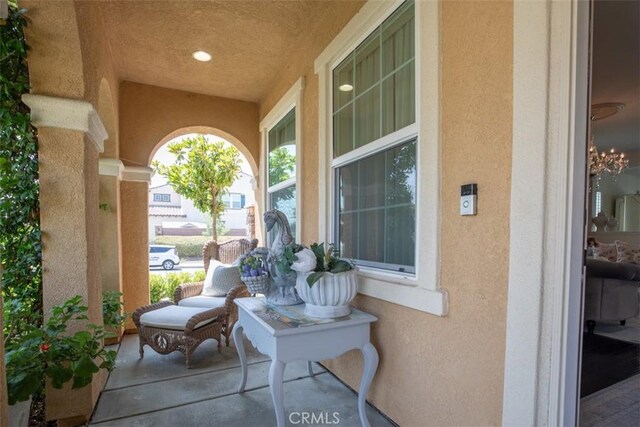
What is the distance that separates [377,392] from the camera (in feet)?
6.77

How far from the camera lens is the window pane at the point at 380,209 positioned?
1897 millimetres

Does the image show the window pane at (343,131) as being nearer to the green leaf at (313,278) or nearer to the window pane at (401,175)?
the window pane at (401,175)

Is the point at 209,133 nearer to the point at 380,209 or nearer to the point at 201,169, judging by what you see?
the point at 201,169

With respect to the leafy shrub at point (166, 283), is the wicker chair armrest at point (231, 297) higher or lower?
higher

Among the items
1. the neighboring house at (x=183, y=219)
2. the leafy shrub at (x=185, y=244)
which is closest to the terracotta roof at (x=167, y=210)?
the neighboring house at (x=183, y=219)

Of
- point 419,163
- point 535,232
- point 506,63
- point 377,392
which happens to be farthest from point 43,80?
point 377,392

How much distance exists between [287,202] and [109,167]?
6.16ft

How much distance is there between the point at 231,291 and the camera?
3.25 meters

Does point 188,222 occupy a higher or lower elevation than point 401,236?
lower

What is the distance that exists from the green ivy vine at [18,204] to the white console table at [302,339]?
4.26 ft

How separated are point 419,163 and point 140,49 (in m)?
3.00

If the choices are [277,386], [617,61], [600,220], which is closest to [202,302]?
[277,386]

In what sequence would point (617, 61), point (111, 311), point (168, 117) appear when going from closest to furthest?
point (111, 311)
point (617, 61)
point (168, 117)

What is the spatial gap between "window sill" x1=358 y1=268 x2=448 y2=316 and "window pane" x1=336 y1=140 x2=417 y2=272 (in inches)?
3.4
